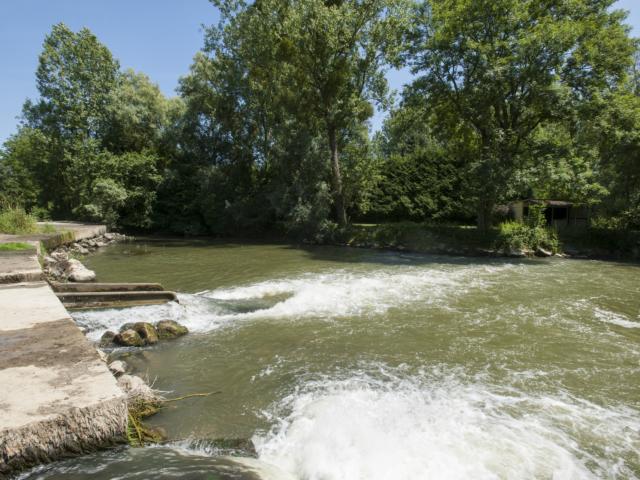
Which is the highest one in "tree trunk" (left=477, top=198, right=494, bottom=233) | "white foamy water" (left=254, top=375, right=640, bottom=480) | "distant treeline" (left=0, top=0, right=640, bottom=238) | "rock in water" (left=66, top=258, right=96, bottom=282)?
"distant treeline" (left=0, top=0, right=640, bottom=238)

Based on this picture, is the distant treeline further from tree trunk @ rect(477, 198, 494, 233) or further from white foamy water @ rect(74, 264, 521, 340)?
white foamy water @ rect(74, 264, 521, 340)

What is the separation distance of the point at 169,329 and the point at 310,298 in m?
3.79

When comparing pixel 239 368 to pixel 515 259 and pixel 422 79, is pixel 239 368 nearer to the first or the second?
pixel 515 259

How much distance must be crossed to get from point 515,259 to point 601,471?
1495 centimetres

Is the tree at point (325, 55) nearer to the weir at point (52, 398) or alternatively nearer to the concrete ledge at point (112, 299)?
the concrete ledge at point (112, 299)

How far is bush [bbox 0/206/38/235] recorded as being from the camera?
13617 mm

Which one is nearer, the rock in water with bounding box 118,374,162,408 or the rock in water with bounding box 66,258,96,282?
the rock in water with bounding box 118,374,162,408

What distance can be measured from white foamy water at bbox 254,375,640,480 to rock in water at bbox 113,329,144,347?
3.26 meters

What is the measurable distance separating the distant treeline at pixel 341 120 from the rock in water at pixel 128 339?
13.5 meters

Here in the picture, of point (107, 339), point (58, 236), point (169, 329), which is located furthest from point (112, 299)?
point (58, 236)

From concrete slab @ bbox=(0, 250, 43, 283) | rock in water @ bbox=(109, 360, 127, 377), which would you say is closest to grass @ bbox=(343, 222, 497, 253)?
concrete slab @ bbox=(0, 250, 43, 283)

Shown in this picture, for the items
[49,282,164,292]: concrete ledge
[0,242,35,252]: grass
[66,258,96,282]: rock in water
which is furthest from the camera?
[66,258,96,282]: rock in water

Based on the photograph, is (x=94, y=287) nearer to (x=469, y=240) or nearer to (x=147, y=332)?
(x=147, y=332)

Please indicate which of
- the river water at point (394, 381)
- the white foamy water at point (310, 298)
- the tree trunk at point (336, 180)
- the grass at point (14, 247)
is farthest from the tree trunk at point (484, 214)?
the grass at point (14, 247)
